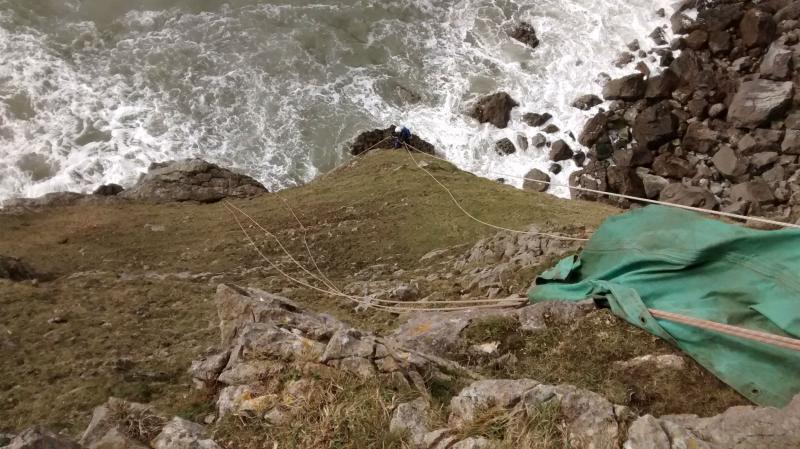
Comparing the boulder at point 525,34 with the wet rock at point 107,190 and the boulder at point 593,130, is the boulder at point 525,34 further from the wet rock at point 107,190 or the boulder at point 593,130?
the wet rock at point 107,190

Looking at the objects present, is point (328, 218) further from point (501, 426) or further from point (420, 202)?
point (501, 426)

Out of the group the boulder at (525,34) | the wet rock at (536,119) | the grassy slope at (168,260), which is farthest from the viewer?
the boulder at (525,34)

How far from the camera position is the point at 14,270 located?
32.9 ft

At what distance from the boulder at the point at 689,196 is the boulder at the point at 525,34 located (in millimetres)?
8013

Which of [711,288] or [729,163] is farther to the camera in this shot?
[729,163]

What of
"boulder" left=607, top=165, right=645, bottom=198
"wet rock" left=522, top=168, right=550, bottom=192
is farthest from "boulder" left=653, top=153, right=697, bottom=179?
"wet rock" left=522, top=168, right=550, bottom=192

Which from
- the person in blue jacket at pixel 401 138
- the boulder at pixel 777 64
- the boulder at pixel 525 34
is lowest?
the person in blue jacket at pixel 401 138

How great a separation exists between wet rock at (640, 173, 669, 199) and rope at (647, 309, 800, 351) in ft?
42.8

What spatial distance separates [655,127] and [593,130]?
182cm

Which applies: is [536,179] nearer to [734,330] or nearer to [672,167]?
[672,167]

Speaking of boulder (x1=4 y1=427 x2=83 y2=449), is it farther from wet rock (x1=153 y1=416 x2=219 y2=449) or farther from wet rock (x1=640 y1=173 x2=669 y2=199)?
wet rock (x1=640 y1=173 x2=669 y2=199)

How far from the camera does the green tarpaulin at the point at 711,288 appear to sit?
202 inches

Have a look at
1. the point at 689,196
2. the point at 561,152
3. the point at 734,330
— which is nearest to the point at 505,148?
the point at 561,152

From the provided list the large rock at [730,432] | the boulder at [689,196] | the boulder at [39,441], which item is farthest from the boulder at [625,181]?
the boulder at [39,441]
